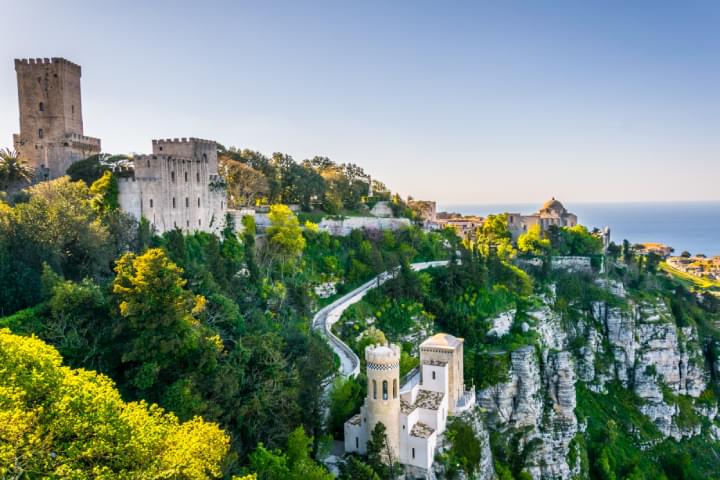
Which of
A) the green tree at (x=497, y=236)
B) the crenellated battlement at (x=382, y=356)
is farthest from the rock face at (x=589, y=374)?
the crenellated battlement at (x=382, y=356)

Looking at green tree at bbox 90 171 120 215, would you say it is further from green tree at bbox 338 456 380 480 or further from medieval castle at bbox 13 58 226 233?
green tree at bbox 338 456 380 480

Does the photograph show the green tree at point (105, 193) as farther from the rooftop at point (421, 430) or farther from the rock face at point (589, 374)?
the rock face at point (589, 374)

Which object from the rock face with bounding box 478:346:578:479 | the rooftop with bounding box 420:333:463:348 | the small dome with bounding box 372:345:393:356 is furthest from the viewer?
the rock face with bounding box 478:346:578:479

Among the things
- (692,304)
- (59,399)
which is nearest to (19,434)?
(59,399)

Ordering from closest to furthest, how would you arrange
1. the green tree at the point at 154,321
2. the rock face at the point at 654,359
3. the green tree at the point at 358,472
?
the green tree at the point at 154,321, the green tree at the point at 358,472, the rock face at the point at 654,359

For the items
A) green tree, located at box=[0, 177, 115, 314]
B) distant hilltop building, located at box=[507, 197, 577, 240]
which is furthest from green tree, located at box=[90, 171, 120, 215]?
distant hilltop building, located at box=[507, 197, 577, 240]

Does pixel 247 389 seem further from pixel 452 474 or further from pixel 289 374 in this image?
pixel 452 474
